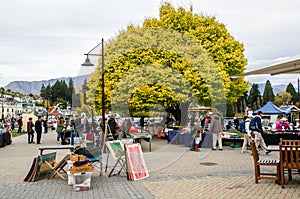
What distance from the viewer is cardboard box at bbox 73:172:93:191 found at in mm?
7312

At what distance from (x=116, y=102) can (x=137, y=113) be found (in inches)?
81.2

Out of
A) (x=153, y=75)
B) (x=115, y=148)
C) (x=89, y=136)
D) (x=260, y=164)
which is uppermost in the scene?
(x=153, y=75)

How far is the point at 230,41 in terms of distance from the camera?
25.4 meters

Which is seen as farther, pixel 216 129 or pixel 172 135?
pixel 172 135

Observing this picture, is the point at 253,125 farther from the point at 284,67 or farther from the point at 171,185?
the point at 171,185

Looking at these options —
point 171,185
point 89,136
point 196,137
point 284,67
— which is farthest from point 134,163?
point 196,137

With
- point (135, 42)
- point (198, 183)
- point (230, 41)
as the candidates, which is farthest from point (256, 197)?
point (230, 41)

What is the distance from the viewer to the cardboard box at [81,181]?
7.31m

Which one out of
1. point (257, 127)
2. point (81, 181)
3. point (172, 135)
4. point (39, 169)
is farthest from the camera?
point (172, 135)

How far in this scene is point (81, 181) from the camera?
7.38 m

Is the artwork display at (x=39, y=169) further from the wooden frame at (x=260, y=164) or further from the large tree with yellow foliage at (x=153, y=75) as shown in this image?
the wooden frame at (x=260, y=164)

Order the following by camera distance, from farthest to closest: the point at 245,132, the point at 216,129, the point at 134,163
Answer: the point at 216,129 → the point at 245,132 → the point at 134,163

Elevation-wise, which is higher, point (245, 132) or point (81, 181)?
point (245, 132)

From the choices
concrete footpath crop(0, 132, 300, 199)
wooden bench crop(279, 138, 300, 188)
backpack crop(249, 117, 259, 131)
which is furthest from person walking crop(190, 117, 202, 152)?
wooden bench crop(279, 138, 300, 188)
